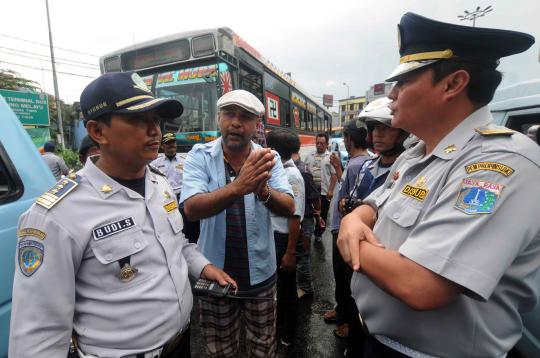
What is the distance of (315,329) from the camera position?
3107mm

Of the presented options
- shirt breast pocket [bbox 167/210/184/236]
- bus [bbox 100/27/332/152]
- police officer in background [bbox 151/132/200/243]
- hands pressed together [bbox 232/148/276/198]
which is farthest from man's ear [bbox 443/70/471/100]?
bus [bbox 100/27/332/152]

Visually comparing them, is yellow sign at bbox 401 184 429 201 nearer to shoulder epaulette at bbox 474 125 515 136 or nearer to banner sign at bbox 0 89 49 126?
shoulder epaulette at bbox 474 125 515 136

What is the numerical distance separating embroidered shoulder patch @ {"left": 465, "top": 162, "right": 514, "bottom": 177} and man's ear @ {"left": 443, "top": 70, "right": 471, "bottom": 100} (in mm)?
289

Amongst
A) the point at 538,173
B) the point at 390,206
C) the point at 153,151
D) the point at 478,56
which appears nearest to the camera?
the point at 538,173

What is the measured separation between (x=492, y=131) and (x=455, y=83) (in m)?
0.21

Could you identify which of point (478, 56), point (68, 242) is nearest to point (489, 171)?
point (478, 56)

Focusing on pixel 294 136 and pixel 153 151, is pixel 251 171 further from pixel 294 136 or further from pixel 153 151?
pixel 294 136

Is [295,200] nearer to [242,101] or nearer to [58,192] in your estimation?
[242,101]

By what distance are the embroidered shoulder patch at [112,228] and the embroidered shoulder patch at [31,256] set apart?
6.8 inches

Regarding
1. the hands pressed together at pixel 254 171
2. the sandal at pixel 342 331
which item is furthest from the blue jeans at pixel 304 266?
the hands pressed together at pixel 254 171

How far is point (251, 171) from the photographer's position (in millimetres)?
1572

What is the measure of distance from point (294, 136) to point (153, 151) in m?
2.09

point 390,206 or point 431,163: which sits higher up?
point 431,163

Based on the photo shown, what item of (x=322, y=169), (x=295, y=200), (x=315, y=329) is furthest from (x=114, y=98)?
(x=322, y=169)
